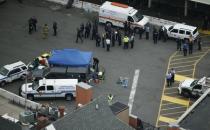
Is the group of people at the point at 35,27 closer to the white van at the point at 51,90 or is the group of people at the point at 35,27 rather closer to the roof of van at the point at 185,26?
the white van at the point at 51,90

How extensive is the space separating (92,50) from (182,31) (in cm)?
894

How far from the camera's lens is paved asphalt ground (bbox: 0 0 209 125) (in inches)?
2237

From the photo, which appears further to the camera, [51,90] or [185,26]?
[185,26]

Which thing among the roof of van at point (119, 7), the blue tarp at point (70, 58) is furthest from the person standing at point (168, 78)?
the roof of van at point (119, 7)

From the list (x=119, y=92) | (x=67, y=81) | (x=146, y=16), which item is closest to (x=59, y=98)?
(x=67, y=81)

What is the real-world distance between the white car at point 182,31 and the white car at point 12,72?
50.4ft

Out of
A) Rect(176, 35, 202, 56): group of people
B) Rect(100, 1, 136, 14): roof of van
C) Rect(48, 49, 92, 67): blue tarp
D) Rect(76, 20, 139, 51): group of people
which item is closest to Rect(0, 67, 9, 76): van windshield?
Rect(48, 49, 92, 67): blue tarp

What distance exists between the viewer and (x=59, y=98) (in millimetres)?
55906

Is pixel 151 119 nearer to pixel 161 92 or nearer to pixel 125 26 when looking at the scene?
pixel 161 92

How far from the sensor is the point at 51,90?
55.5m

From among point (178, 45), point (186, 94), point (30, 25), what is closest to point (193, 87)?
point (186, 94)

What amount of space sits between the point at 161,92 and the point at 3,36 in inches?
722

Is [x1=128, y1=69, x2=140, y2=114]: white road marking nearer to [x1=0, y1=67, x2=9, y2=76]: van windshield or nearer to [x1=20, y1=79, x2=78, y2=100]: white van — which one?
[x1=20, y1=79, x2=78, y2=100]: white van

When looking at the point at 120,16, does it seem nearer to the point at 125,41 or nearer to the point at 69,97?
the point at 125,41
